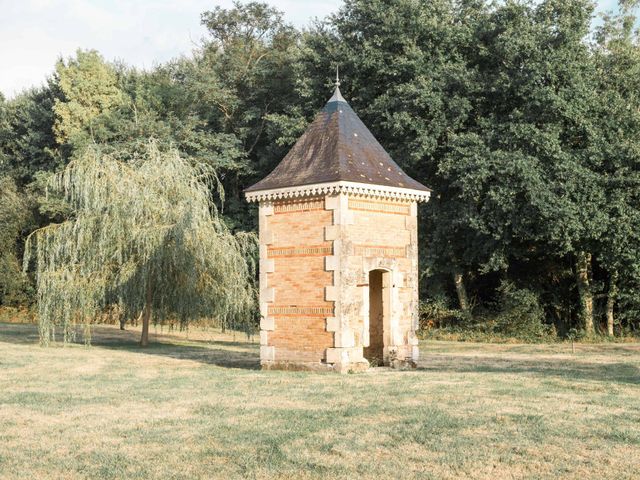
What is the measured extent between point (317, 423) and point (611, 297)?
64.3 feet

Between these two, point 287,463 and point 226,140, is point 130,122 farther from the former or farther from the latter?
point 287,463

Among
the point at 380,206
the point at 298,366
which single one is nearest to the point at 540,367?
the point at 380,206

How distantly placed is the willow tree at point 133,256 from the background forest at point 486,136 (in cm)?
65

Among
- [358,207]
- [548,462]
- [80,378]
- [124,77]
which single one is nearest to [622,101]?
[358,207]

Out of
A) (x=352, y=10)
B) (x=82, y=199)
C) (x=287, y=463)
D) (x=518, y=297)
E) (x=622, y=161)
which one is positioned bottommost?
(x=287, y=463)

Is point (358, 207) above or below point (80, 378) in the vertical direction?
above

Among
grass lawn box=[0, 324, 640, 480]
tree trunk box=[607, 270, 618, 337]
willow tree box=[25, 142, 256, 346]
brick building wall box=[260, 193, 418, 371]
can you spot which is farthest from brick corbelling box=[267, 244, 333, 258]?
tree trunk box=[607, 270, 618, 337]

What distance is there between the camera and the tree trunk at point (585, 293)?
89.6 ft

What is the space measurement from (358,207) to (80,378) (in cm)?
619

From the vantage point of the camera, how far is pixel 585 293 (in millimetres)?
27344

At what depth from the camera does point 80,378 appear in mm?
15180

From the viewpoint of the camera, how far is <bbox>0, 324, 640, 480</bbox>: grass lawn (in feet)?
25.2

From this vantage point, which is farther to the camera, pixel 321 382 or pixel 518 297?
pixel 518 297

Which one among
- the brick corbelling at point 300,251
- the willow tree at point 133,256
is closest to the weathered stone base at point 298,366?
the brick corbelling at point 300,251
